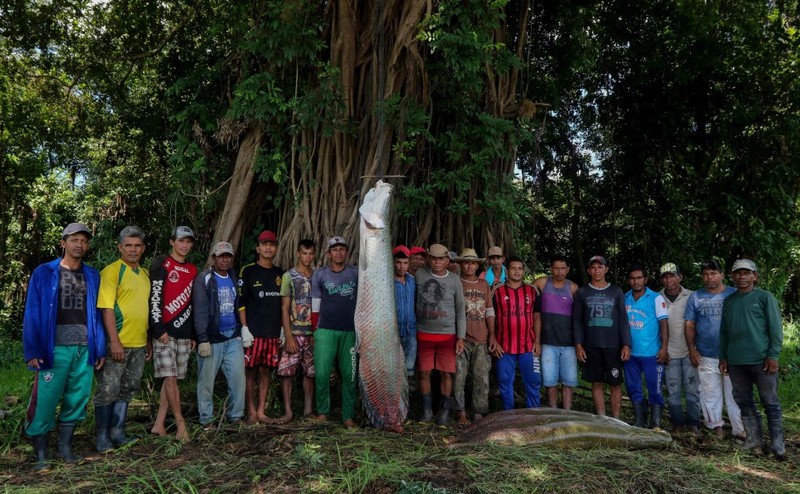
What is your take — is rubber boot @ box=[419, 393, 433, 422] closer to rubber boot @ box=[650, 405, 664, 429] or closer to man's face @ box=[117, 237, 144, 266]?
rubber boot @ box=[650, 405, 664, 429]

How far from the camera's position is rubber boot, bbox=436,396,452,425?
201 inches

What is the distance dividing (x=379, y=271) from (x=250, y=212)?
2813mm

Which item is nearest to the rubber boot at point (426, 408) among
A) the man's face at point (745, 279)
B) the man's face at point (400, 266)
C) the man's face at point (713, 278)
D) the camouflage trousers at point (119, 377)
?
the man's face at point (400, 266)

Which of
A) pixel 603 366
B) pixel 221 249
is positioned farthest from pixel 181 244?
pixel 603 366

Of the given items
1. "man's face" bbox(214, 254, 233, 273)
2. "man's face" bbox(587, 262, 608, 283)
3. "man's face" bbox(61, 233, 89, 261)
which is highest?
"man's face" bbox(61, 233, 89, 261)

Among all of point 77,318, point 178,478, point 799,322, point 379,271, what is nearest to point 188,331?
point 77,318

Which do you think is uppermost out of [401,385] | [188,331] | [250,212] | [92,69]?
[92,69]

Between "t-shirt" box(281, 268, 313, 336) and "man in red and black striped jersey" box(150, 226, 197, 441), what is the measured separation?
0.86 metres

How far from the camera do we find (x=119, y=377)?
446 cm

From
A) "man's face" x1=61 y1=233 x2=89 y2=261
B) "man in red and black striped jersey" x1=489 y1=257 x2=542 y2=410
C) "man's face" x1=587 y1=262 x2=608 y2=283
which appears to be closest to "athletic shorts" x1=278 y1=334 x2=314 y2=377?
"man in red and black striped jersey" x1=489 y1=257 x2=542 y2=410

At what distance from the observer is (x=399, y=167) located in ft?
19.4

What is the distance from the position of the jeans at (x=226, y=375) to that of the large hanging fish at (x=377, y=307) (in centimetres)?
113

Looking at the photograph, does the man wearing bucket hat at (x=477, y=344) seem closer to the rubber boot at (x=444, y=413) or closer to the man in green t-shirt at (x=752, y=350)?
the rubber boot at (x=444, y=413)

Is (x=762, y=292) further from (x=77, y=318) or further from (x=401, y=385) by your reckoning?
(x=77, y=318)
